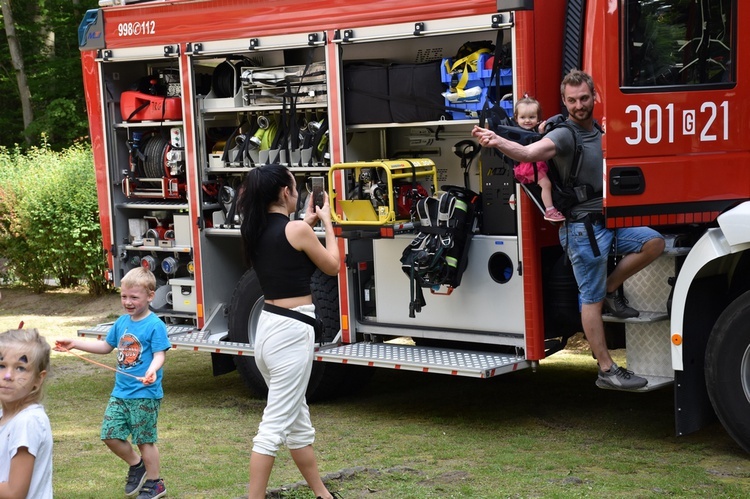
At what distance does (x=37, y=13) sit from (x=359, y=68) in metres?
18.2

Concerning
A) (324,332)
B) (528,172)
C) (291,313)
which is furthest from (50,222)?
(291,313)

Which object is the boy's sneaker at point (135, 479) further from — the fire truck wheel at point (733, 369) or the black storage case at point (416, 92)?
the fire truck wheel at point (733, 369)

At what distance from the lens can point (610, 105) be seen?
6.56 meters

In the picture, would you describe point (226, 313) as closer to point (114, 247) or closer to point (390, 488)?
point (114, 247)

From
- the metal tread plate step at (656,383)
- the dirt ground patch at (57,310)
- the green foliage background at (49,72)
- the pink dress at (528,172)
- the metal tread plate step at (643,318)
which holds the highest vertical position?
the green foliage background at (49,72)

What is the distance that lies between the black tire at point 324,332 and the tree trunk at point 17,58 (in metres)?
15.1

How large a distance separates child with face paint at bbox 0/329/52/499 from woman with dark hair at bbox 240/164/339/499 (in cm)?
195

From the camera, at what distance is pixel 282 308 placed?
5695 mm

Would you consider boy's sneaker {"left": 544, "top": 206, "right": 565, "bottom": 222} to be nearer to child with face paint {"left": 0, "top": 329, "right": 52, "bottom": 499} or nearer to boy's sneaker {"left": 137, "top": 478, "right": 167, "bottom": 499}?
boy's sneaker {"left": 137, "top": 478, "right": 167, "bottom": 499}

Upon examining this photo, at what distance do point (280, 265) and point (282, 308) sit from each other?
0.21 metres

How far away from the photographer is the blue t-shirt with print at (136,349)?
20.4 ft

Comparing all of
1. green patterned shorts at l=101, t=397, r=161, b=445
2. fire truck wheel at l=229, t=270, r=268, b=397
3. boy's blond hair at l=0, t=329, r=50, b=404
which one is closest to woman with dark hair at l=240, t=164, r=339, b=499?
green patterned shorts at l=101, t=397, r=161, b=445

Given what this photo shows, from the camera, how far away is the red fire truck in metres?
6.57

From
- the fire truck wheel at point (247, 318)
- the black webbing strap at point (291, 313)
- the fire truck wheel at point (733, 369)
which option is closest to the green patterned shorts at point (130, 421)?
the black webbing strap at point (291, 313)
